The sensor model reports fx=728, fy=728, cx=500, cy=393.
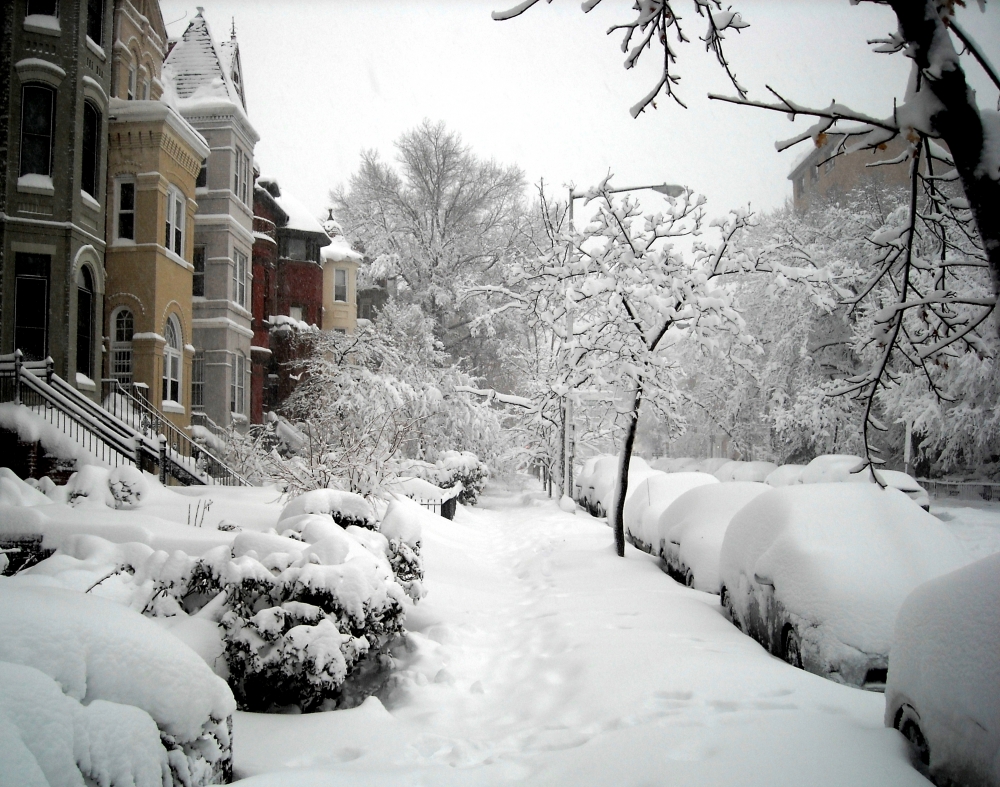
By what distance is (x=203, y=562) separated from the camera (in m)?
5.80

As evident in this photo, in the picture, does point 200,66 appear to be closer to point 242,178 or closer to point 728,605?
point 242,178

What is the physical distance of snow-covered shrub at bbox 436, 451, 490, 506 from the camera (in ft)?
72.2

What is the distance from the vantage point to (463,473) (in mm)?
22766

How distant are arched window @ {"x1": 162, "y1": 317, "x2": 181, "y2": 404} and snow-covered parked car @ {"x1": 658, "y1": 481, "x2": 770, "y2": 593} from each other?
14588 mm

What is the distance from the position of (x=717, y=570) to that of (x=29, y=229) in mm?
15218

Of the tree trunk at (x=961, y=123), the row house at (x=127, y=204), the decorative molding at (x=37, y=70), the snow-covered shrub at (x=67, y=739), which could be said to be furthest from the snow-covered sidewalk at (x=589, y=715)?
the decorative molding at (x=37, y=70)

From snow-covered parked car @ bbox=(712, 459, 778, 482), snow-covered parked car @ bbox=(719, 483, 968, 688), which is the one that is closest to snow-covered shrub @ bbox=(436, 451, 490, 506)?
snow-covered parked car @ bbox=(712, 459, 778, 482)

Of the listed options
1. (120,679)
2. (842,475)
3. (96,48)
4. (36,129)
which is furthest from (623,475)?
(96,48)

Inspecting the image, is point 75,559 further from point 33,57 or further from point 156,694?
point 33,57

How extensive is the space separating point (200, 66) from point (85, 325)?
1305 cm

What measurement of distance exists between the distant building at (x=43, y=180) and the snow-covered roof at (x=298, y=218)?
1691 centimetres

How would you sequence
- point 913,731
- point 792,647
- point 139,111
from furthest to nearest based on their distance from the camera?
point 139,111 < point 792,647 < point 913,731

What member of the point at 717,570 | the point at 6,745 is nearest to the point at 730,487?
the point at 717,570

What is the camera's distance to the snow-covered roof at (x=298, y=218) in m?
33.4
